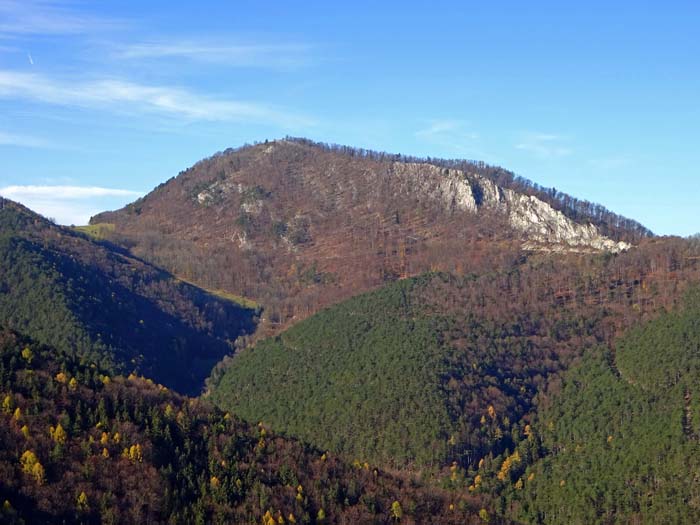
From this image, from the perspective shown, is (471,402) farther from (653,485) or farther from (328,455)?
(328,455)

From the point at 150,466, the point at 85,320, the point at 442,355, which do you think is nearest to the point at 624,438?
the point at 442,355

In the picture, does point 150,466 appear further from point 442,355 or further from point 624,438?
point 442,355

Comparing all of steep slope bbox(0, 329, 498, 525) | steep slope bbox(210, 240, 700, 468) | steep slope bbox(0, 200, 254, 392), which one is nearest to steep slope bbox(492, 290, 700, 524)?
steep slope bbox(210, 240, 700, 468)

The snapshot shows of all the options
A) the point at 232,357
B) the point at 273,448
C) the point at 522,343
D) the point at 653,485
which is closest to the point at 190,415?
the point at 273,448

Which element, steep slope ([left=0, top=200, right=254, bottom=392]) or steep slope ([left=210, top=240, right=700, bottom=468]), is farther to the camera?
steep slope ([left=0, top=200, right=254, bottom=392])

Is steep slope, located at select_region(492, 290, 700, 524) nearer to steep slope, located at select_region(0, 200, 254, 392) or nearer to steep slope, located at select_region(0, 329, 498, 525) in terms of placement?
steep slope, located at select_region(0, 329, 498, 525)

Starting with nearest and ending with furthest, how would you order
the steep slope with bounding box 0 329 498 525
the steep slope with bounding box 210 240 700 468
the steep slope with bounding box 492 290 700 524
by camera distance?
the steep slope with bounding box 0 329 498 525 < the steep slope with bounding box 492 290 700 524 < the steep slope with bounding box 210 240 700 468

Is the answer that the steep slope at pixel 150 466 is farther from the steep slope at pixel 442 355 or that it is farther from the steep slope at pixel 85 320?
the steep slope at pixel 85 320
